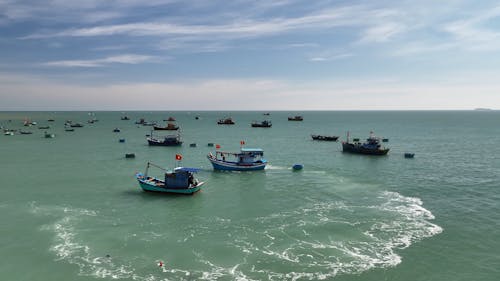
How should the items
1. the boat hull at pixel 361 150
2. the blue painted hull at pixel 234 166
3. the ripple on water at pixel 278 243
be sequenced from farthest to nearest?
the boat hull at pixel 361 150 < the blue painted hull at pixel 234 166 < the ripple on water at pixel 278 243

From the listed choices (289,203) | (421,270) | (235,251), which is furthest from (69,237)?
(421,270)

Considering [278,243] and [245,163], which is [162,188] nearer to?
[245,163]

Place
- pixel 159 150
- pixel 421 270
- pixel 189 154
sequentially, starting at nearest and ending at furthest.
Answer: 1. pixel 421 270
2. pixel 189 154
3. pixel 159 150

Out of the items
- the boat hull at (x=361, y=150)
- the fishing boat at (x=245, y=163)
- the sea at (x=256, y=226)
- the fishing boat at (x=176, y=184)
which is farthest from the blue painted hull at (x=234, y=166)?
the boat hull at (x=361, y=150)

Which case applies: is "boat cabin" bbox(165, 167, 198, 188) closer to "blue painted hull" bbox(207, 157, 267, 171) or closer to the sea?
the sea

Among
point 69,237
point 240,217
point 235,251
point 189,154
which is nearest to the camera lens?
point 235,251

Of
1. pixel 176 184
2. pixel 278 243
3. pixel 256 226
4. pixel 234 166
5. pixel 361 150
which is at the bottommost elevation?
pixel 278 243

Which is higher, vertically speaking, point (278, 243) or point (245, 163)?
point (245, 163)

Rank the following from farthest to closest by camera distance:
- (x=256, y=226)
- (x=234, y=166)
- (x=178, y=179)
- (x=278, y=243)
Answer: (x=234, y=166) < (x=178, y=179) < (x=256, y=226) < (x=278, y=243)

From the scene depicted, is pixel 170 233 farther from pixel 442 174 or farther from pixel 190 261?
pixel 442 174

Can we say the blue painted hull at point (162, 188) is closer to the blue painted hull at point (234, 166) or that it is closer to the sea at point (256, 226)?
the sea at point (256, 226)

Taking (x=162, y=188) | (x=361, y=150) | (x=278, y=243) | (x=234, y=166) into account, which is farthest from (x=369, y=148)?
(x=278, y=243)
